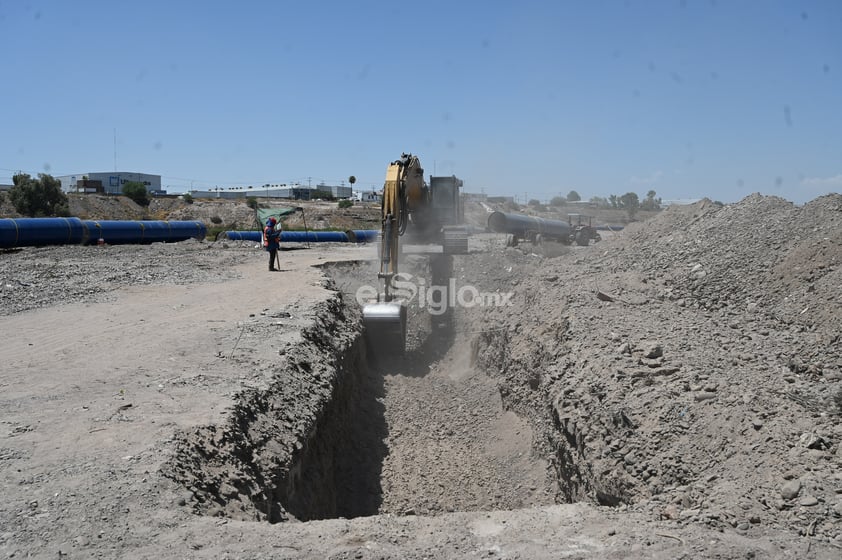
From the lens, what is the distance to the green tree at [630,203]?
7299 cm

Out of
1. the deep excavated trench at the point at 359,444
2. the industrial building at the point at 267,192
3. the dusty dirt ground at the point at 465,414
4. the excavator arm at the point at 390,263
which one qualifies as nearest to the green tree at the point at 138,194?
the industrial building at the point at 267,192

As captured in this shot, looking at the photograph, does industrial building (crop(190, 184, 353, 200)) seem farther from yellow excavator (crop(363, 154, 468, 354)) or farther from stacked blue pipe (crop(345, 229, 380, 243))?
yellow excavator (crop(363, 154, 468, 354))

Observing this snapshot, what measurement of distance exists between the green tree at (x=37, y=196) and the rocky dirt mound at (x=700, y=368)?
143ft

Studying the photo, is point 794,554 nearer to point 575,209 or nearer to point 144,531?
point 144,531

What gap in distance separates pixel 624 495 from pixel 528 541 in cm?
226

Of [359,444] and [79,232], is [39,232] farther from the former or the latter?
[359,444]

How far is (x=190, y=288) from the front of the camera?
55.3ft

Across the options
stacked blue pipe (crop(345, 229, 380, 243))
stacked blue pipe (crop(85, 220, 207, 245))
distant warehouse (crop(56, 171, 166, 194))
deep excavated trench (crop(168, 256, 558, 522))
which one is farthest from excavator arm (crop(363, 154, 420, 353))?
distant warehouse (crop(56, 171, 166, 194))

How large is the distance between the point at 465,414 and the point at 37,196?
151ft

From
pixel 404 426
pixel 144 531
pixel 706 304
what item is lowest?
pixel 404 426

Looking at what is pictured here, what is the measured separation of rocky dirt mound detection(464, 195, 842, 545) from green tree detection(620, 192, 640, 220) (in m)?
59.4

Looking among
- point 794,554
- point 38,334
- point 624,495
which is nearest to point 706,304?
point 624,495

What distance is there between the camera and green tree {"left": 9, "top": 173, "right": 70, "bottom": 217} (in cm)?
4809

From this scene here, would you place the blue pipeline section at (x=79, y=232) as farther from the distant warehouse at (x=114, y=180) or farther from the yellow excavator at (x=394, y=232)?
the distant warehouse at (x=114, y=180)
